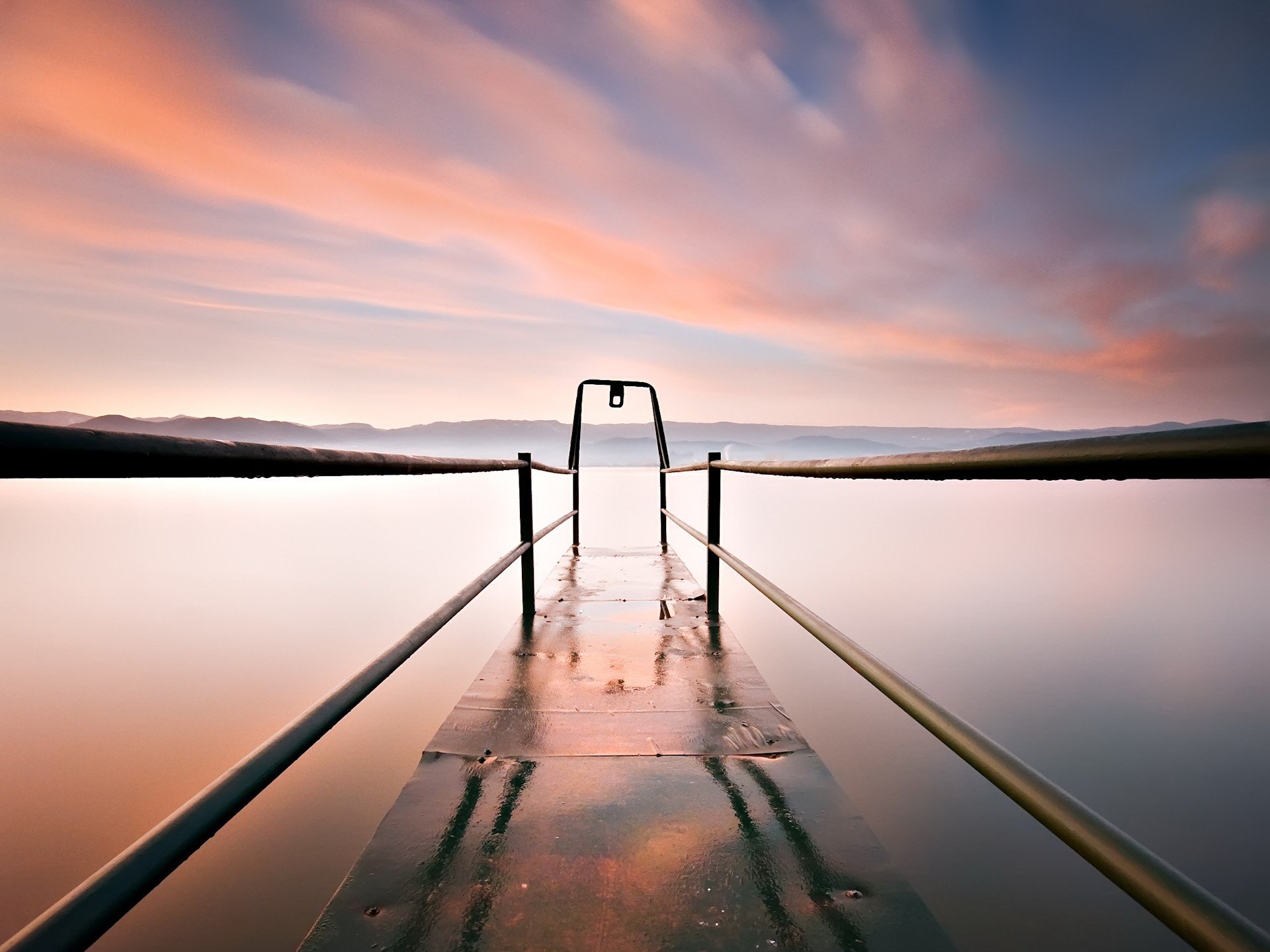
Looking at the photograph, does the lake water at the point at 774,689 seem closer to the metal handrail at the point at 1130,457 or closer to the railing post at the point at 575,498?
the railing post at the point at 575,498

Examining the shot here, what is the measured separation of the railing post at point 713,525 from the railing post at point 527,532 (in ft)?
2.63

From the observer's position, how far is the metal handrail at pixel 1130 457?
1.29 feet

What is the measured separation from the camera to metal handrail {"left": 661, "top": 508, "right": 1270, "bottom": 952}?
1.38 ft

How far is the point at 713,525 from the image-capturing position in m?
2.63

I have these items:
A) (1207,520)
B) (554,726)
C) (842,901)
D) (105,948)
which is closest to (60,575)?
(105,948)

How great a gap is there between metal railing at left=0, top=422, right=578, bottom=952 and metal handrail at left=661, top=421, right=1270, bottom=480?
31.3 inches

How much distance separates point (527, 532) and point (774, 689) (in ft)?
10.3

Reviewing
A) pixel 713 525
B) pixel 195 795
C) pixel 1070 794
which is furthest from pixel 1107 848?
pixel 713 525

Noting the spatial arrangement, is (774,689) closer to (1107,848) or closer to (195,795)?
(1107,848)

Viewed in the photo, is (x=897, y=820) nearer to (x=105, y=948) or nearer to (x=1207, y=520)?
(x=105, y=948)

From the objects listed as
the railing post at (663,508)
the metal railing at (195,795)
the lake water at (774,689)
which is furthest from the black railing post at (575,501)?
the metal railing at (195,795)

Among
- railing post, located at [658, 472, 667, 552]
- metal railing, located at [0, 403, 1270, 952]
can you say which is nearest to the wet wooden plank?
metal railing, located at [0, 403, 1270, 952]

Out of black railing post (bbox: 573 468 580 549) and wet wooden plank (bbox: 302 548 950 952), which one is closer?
wet wooden plank (bbox: 302 548 950 952)

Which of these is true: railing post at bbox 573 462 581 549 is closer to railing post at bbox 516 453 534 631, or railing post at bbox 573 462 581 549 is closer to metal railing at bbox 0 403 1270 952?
railing post at bbox 516 453 534 631
